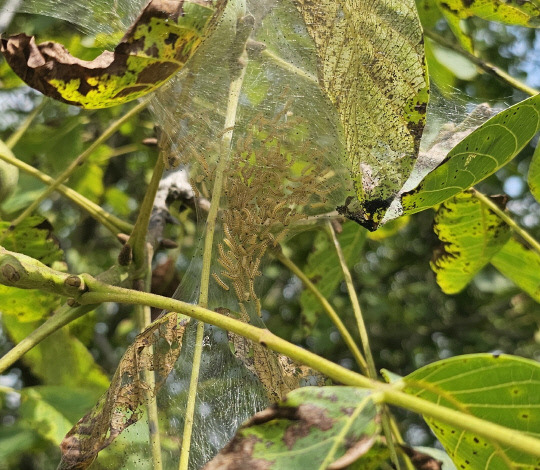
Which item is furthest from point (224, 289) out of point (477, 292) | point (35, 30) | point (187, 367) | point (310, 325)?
point (477, 292)

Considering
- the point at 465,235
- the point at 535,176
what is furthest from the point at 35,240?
the point at 535,176

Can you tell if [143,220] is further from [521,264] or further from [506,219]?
[521,264]

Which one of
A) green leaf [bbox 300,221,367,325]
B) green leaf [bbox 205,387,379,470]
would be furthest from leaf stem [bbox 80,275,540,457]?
green leaf [bbox 300,221,367,325]

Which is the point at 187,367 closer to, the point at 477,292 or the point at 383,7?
the point at 383,7

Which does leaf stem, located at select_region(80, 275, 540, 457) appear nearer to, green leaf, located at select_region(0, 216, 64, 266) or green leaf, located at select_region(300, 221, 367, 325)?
green leaf, located at select_region(0, 216, 64, 266)

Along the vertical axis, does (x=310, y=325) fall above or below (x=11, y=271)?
below
